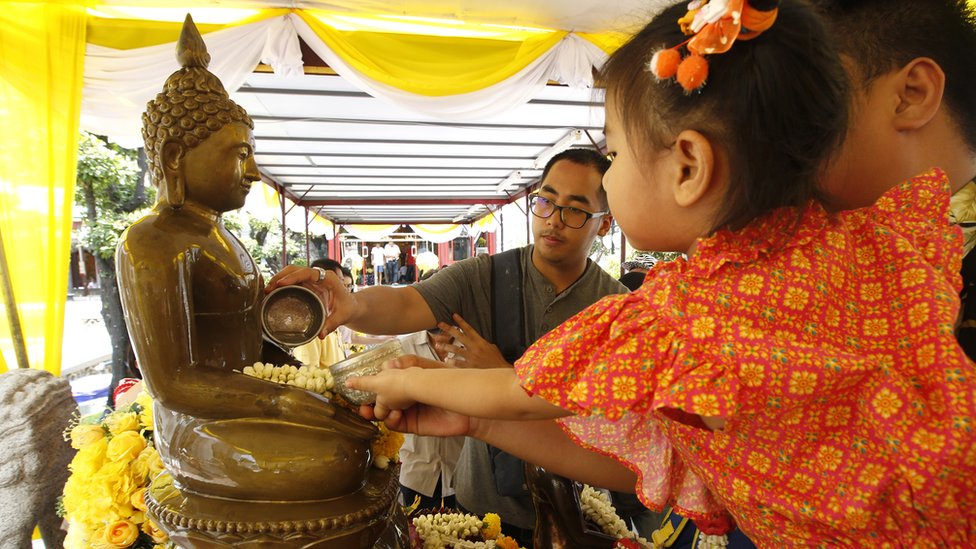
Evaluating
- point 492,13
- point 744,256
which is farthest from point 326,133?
point 744,256

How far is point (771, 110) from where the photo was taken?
0.65 meters

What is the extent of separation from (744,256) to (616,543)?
2.87 feet

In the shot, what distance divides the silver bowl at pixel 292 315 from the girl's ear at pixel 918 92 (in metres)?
1.21

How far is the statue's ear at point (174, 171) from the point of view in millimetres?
1113

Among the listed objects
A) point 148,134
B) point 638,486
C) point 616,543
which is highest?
point 148,134

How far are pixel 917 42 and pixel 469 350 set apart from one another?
4.59 feet

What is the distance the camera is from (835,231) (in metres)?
0.72

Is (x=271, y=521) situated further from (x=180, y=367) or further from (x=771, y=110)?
(x=771, y=110)

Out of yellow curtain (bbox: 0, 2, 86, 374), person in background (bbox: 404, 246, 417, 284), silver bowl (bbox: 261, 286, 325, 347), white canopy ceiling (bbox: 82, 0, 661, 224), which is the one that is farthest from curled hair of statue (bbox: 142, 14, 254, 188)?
person in background (bbox: 404, 246, 417, 284)

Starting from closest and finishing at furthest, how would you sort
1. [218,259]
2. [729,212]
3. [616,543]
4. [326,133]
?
[729,212] → [218,259] → [616,543] → [326,133]

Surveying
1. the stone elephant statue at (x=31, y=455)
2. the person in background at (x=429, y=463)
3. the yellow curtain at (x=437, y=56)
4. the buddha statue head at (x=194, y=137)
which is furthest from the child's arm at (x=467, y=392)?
the yellow curtain at (x=437, y=56)

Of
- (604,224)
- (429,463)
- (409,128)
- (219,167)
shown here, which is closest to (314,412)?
(219,167)

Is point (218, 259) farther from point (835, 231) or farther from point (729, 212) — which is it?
point (835, 231)

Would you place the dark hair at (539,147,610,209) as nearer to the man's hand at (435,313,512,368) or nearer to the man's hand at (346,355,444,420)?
the man's hand at (435,313,512,368)
